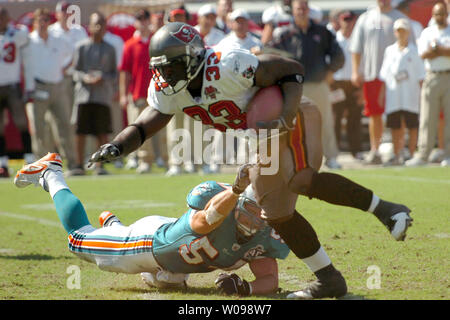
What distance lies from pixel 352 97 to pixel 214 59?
7.51m

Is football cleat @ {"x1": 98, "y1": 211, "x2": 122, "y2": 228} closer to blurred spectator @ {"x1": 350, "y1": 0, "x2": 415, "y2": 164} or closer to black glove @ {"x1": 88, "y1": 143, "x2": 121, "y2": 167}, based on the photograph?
black glove @ {"x1": 88, "y1": 143, "x2": 121, "y2": 167}

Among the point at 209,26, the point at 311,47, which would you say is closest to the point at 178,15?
the point at 209,26

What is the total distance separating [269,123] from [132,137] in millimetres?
757

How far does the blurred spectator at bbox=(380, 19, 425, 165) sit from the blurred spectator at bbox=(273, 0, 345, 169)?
1.01m

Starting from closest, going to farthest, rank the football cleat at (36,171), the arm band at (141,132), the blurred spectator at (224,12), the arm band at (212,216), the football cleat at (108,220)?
1. the arm band at (212,216)
2. the arm band at (141,132)
3. the football cleat at (108,220)
4. the football cleat at (36,171)
5. the blurred spectator at (224,12)

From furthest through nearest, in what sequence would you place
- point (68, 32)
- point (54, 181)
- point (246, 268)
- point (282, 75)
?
point (68, 32), point (246, 268), point (54, 181), point (282, 75)

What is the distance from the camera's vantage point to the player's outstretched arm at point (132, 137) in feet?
13.0

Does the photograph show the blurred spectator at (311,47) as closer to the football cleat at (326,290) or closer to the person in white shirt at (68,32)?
the person in white shirt at (68,32)

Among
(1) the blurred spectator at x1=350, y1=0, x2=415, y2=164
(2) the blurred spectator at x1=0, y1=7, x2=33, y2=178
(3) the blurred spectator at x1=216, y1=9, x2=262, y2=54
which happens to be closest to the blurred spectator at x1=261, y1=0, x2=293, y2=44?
(3) the blurred spectator at x1=216, y1=9, x2=262, y2=54

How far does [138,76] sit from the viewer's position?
10117 mm

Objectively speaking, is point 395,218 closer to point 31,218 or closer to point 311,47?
point 31,218

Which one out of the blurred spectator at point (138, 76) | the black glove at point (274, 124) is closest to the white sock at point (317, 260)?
the black glove at point (274, 124)

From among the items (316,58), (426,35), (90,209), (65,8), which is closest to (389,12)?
(426,35)
